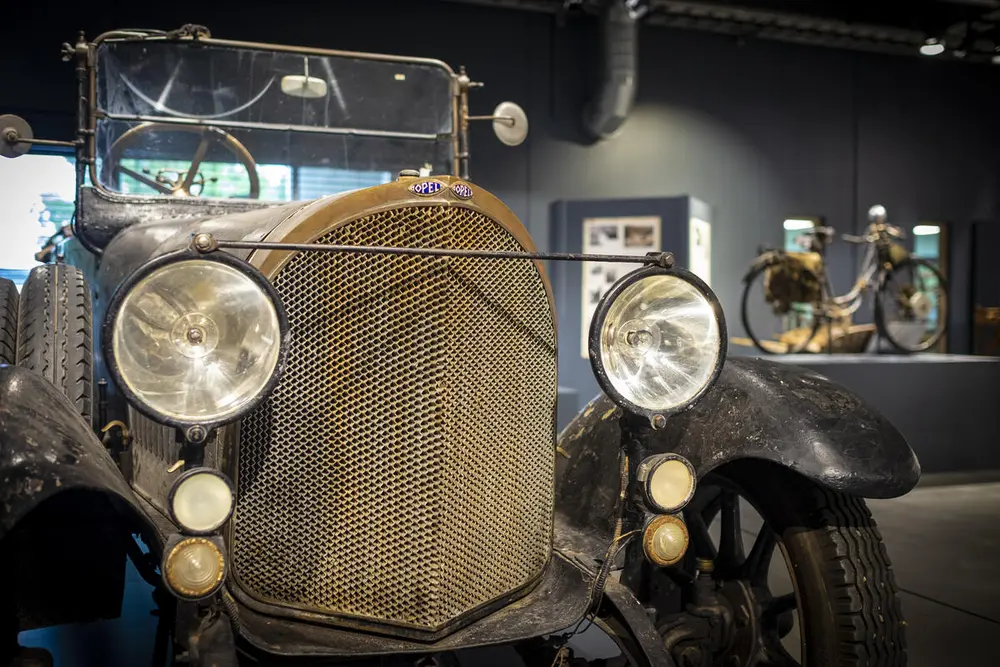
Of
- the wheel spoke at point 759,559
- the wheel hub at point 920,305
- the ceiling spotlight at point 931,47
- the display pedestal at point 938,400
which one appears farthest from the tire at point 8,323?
the ceiling spotlight at point 931,47

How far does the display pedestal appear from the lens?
5.71 m

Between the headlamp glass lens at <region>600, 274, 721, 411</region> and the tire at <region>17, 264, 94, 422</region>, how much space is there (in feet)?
4.09

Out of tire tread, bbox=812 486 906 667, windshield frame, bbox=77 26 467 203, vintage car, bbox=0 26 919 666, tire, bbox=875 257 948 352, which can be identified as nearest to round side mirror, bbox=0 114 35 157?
windshield frame, bbox=77 26 467 203

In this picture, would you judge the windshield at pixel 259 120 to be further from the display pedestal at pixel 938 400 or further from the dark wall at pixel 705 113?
the dark wall at pixel 705 113

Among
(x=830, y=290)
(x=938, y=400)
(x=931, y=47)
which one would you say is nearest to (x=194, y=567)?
(x=938, y=400)

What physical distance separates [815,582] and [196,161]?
256 cm

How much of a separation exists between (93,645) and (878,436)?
2.43 m

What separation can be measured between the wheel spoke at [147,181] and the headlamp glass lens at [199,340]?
1950 mm

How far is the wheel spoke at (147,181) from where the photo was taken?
3.18 metres

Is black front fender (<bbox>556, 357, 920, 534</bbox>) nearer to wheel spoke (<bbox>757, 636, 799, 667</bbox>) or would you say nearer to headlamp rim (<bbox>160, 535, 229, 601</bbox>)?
wheel spoke (<bbox>757, 636, 799, 667</bbox>)

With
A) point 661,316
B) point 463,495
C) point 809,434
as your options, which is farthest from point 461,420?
point 809,434

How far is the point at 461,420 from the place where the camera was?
5.56 feet

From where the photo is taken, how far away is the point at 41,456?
139 cm

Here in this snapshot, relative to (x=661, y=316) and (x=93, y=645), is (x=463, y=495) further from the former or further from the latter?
(x=93, y=645)
